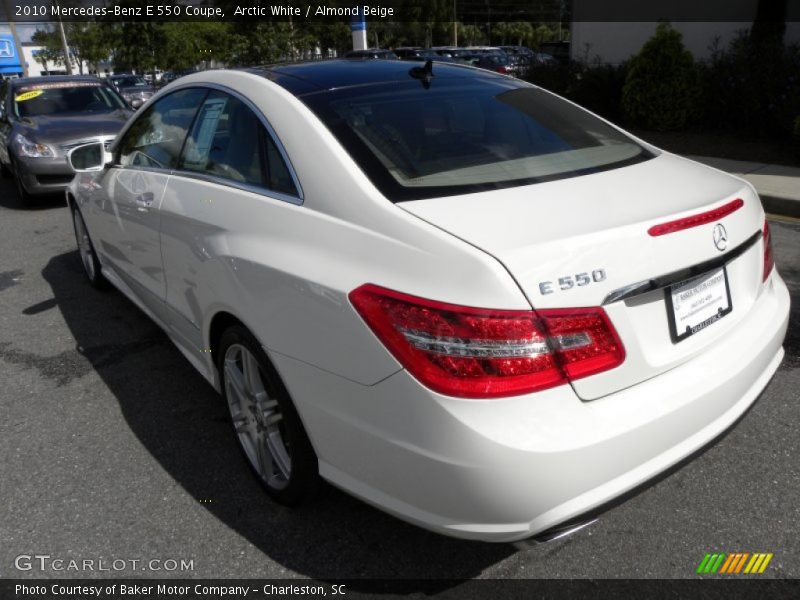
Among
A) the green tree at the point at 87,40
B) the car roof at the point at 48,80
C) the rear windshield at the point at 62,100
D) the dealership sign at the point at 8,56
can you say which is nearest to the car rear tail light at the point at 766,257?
the rear windshield at the point at 62,100

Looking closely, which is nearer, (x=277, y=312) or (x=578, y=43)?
(x=277, y=312)

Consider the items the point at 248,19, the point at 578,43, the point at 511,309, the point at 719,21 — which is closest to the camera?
the point at 511,309

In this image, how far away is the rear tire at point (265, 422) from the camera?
234cm

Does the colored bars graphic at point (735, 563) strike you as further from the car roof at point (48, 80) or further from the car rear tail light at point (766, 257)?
the car roof at point (48, 80)

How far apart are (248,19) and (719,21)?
73.5ft

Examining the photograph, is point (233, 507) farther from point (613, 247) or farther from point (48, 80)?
point (48, 80)

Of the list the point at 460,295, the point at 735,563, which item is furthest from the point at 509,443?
the point at 735,563

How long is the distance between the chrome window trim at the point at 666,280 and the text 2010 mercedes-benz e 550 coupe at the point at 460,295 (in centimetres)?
1

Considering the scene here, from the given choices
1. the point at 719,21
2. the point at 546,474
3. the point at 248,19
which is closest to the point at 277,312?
the point at 546,474

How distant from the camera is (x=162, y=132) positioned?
3547mm

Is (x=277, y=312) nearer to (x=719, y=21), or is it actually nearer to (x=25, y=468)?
(x=25, y=468)

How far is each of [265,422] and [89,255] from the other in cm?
328

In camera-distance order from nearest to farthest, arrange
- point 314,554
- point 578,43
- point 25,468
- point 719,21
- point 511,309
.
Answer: point 511,309 → point 314,554 → point 25,468 → point 719,21 → point 578,43

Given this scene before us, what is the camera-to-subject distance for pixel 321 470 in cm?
225
